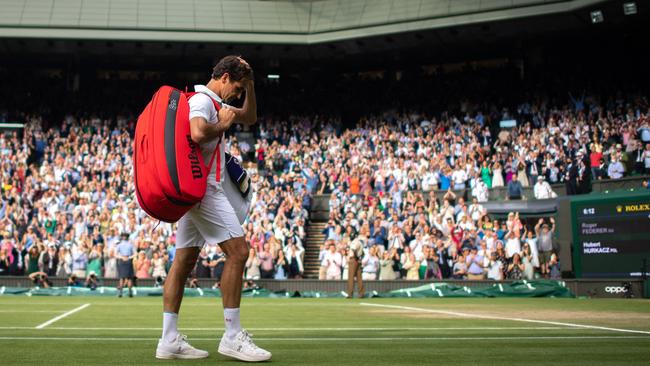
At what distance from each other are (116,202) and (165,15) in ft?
35.4

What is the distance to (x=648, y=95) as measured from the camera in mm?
31453

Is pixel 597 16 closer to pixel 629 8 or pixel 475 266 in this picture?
pixel 629 8

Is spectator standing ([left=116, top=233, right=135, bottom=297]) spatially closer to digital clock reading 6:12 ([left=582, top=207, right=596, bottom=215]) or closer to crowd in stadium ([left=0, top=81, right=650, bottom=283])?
crowd in stadium ([left=0, top=81, right=650, bottom=283])

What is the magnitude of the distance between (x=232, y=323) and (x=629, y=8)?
28.5 m

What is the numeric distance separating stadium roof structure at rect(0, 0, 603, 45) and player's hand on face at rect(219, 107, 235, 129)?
29705 mm

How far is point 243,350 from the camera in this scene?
5.95 m

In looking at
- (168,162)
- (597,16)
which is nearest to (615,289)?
(597,16)

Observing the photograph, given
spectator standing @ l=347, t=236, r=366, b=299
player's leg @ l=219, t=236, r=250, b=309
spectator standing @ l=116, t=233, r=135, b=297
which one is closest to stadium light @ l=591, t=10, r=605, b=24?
spectator standing @ l=347, t=236, r=366, b=299

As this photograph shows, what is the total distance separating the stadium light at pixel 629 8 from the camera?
99.9ft

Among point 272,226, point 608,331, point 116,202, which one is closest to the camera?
point 608,331

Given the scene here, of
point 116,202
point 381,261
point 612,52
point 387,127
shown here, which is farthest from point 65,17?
point 612,52

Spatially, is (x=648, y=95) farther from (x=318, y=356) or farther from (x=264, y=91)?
(x=318, y=356)

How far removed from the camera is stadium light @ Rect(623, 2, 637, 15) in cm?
3044

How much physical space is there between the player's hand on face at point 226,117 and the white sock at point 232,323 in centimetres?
139
